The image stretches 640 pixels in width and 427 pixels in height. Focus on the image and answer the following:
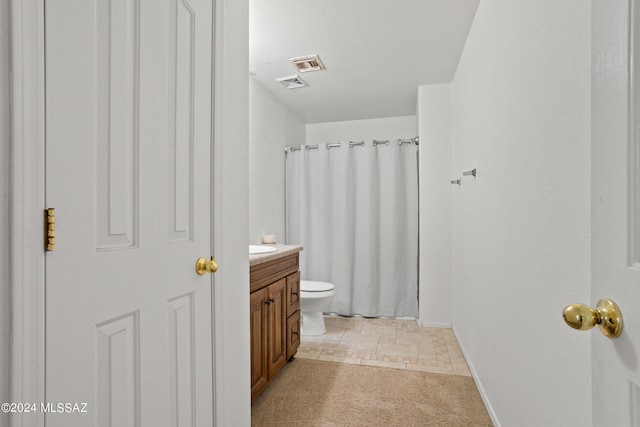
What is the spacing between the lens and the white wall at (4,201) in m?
0.53

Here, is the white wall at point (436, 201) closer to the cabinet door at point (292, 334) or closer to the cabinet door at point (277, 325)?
the cabinet door at point (292, 334)

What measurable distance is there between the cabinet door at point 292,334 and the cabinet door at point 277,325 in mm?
65

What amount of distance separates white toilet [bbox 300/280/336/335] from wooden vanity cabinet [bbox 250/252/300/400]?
37 cm

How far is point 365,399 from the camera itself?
1.86 meters

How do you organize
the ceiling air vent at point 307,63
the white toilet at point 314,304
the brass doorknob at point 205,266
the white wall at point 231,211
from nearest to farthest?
1. the brass doorknob at point 205,266
2. the white wall at point 231,211
3. the ceiling air vent at point 307,63
4. the white toilet at point 314,304

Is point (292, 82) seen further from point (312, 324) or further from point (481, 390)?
point (481, 390)

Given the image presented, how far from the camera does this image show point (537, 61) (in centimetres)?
111

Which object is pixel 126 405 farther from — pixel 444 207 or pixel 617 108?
pixel 444 207

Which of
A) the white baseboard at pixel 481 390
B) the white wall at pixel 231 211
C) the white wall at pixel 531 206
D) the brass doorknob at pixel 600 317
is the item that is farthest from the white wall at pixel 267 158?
the brass doorknob at pixel 600 317

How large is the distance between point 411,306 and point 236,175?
2.66 m

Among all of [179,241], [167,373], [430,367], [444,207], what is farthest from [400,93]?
[167,373]

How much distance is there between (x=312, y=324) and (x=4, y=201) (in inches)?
104

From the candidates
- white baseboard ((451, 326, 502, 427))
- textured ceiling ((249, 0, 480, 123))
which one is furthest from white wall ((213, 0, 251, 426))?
white baseboard ((451, 326, 502, 427))

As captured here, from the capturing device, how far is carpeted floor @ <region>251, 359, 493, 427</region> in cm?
167
